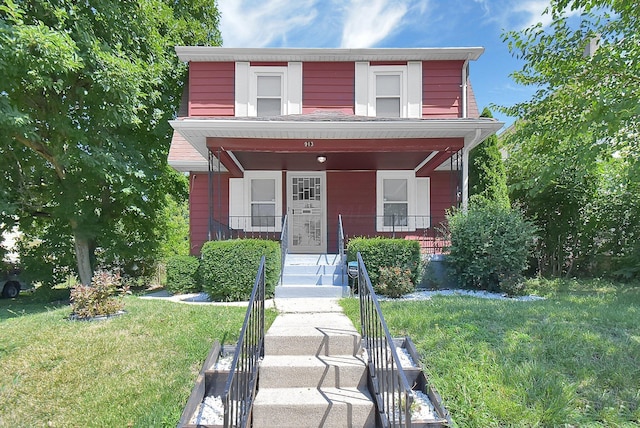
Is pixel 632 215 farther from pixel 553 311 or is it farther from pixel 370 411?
pixel 370 411

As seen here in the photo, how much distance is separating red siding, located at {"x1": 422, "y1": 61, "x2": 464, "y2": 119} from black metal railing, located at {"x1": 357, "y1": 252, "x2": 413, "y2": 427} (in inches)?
284

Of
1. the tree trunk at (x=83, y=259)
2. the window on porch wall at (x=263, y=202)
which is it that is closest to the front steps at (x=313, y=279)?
the window on porch wall at (x=263, y=202)

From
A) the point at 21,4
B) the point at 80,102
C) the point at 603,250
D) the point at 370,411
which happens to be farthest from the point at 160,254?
the point at 603,250

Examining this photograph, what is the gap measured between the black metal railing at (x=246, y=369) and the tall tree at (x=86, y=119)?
6.80 m

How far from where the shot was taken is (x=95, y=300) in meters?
5.41

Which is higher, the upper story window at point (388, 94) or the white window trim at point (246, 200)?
the upper story window at point (388, 94)

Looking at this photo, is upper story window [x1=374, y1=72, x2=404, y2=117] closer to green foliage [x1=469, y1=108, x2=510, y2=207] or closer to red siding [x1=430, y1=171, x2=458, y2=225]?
red siding [x1=430, y1=171, x2=458, y2=225]

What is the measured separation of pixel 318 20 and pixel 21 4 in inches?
302

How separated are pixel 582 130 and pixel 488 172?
11.0 feet

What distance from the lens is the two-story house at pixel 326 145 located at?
27.0ft

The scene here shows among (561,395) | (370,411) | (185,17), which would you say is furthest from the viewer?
(185,17)

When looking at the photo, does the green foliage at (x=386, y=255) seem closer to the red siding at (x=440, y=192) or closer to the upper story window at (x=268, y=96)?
the red siding at (x=440, y=192)

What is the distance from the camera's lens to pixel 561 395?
2869mm

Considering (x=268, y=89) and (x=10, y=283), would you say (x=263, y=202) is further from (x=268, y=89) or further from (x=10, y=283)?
(x=10, y=283)
